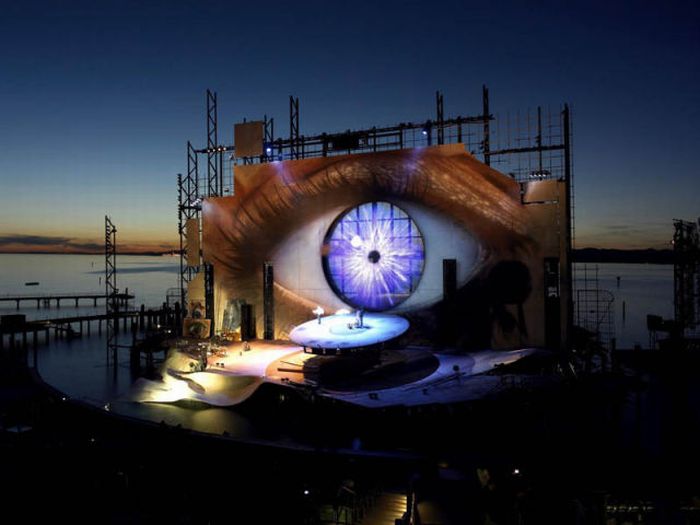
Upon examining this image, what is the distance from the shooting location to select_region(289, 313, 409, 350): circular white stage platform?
16047 mm

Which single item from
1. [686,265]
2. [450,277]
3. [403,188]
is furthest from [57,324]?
[686,265]

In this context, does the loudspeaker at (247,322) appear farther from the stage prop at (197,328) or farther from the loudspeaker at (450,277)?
the loudspeaker at (450,277)

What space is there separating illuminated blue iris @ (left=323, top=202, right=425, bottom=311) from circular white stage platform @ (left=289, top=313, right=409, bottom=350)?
1986mm

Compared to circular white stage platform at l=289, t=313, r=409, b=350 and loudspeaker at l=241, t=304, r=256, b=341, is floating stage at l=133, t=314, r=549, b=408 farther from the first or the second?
loudspeaker at l=241, t=304, r=256, b=341

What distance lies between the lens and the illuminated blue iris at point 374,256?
69.1 ft

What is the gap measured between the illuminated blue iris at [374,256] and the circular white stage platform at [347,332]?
6.52 feet

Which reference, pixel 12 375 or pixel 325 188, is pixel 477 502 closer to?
pixel 325 188

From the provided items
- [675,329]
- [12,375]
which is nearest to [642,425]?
[675,329]

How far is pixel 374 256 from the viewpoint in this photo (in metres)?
21.7

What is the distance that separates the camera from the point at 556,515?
960cm

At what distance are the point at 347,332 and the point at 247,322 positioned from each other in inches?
299

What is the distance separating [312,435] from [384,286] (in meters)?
7.87

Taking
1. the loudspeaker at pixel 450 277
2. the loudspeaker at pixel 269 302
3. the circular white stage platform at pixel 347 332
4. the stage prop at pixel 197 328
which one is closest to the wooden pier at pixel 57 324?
the stage prop at pixel 197 328

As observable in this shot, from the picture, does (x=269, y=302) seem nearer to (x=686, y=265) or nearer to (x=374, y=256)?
(x=374, y=256)
